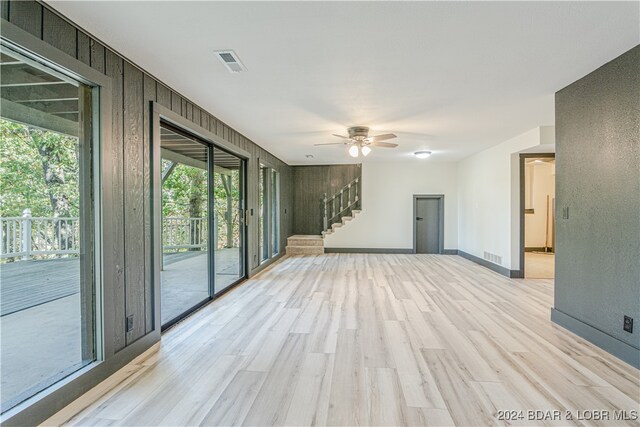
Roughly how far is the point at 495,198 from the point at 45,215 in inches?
279

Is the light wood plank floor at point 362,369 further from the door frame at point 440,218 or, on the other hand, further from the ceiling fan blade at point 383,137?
the door frame at point 440,218

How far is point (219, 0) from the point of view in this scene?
1933mm

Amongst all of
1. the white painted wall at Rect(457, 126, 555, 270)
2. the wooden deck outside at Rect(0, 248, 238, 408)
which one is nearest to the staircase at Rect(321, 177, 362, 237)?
the white painted wall at Rect(457, 126, 555, 270)

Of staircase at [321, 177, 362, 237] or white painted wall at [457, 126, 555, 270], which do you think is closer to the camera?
white painted wall at [457, 126, 555, 270]

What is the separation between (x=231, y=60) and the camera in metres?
2.71

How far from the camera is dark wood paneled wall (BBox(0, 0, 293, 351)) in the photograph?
2.26 m

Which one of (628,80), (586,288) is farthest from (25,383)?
(628,80)

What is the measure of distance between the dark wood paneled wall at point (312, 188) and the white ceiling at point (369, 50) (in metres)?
5.20

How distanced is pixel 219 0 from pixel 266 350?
2.73 meters

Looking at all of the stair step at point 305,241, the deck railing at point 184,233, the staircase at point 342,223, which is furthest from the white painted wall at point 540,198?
the deck railing at point 184,233

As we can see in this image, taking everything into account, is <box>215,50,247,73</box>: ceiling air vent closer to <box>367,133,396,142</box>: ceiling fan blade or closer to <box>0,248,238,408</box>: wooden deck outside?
<box>0,248,238,408</box>: wooden deck outside

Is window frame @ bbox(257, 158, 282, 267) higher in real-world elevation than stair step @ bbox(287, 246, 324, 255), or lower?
higher

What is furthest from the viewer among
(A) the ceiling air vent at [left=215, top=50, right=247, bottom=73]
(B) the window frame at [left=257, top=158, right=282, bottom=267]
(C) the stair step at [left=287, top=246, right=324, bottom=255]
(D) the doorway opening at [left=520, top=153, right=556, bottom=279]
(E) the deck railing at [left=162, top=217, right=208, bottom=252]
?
(C) the stair step at [left=287, top=246, right=324, bottom=255]

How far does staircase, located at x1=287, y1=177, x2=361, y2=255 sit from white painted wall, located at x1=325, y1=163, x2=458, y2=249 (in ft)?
0.65
